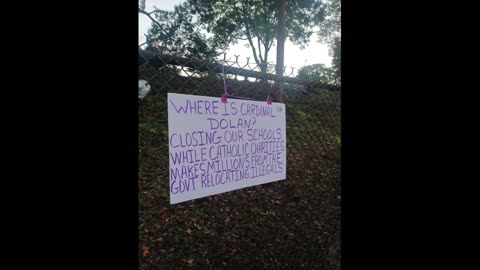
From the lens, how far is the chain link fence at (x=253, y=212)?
277cm

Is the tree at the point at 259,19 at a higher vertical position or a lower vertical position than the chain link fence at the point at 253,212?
higher

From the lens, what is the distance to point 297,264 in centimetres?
270

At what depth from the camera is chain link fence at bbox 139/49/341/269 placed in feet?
9.08

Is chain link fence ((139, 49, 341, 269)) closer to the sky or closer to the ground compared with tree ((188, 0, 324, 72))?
closer to the ground

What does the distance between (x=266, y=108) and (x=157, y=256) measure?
192 centimetres

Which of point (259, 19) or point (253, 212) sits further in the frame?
point (259, 19)

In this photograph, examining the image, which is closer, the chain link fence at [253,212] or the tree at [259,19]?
the chain link fence at [253,212]

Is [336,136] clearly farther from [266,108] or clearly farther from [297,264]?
[266,108]

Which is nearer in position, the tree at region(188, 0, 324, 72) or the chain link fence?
the chain link fence

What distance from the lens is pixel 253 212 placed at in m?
3.59

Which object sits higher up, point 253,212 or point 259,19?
point 259,19
